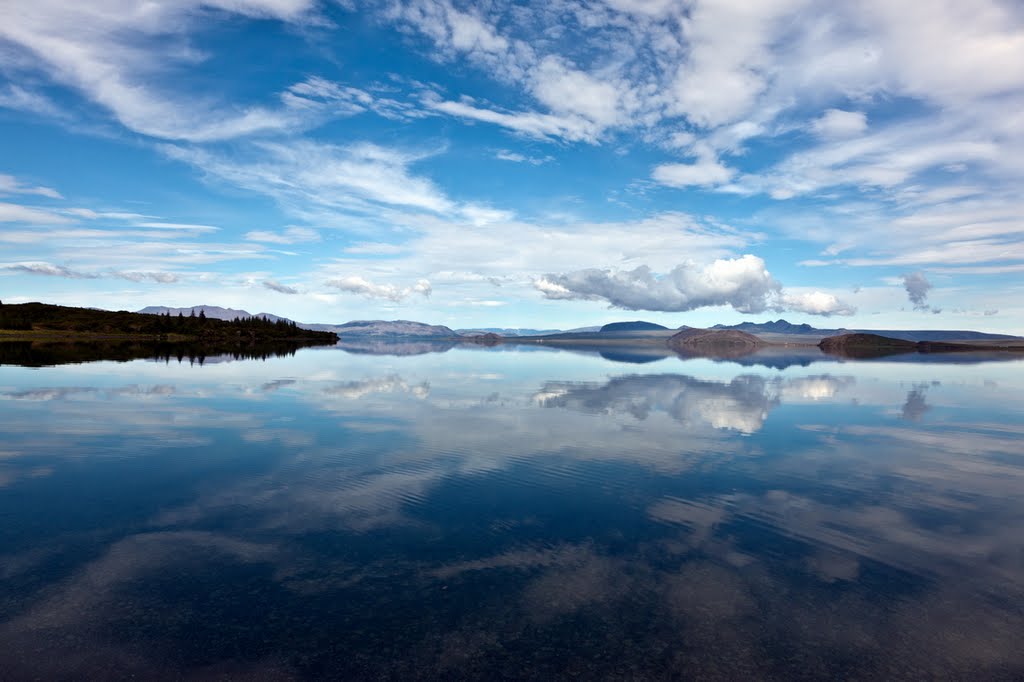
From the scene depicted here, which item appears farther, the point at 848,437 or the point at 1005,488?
the point at 848,437

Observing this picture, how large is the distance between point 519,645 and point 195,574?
8.70 m

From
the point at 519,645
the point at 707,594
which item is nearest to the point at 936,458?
the point at 707,594

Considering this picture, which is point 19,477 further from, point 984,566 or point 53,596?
point 984,566

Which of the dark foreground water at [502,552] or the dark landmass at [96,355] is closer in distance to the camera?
the dark foreground water at [502,552]

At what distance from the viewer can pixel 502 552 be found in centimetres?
1520

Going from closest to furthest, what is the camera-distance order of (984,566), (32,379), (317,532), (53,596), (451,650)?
(451,650)
(53,596)
(984,566)
(317,532)
(32,379)

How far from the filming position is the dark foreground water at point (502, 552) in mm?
10344

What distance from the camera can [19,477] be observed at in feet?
71.1

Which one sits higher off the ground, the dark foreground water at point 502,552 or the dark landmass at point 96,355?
the dark landmass at point 96,355

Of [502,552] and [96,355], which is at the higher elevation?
[96,355]

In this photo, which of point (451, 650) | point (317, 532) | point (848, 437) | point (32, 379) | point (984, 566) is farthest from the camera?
point (32, 379)

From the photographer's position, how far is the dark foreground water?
10.3 meters

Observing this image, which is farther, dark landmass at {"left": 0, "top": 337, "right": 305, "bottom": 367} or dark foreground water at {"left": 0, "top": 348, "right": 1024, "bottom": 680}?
dark landmass at {"left": 0, "top": 337, "right": 305, "bottom": 367}

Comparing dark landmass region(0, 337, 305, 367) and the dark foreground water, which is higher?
dark landmass region(0, 337, 305, 367)
